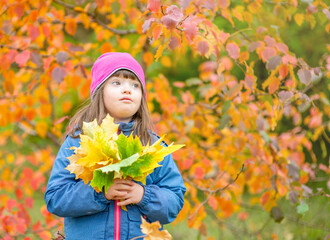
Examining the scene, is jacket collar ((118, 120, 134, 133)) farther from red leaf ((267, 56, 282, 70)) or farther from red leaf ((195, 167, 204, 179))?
red leaf ((195, 167, 204, 179))

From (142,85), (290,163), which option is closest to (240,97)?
(290,163)

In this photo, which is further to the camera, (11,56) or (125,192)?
(11,56)

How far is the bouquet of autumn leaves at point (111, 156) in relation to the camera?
1.41m

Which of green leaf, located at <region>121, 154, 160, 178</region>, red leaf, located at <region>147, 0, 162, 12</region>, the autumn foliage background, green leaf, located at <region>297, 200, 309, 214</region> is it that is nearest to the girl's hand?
green leaf, located at <region>121, 154, 160, 178</region>

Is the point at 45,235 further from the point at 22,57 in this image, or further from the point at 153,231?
the point at 153,231

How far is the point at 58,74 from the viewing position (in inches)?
102

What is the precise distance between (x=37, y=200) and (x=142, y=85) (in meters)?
6.08

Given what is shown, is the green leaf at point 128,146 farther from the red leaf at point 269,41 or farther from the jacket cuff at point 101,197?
the red leaf at point 269,41

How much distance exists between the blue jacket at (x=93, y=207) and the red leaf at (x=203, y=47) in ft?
2.40

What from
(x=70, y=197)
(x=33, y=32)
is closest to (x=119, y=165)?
(x=70, y=197)

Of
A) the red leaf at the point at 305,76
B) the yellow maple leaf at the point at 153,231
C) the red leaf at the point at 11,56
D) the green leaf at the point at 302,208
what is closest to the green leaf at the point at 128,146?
the yellow maple leaf at the point at 153,231

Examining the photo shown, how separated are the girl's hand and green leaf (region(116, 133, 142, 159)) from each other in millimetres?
146

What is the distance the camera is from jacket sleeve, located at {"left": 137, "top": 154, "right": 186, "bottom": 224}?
1613 millimetres

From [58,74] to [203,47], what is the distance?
105 centimetres
